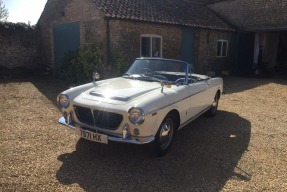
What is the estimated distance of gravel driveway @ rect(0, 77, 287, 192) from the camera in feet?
11.0

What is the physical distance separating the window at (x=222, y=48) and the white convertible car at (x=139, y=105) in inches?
439

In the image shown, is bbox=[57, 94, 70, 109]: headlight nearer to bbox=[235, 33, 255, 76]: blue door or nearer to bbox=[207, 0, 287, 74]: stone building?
bbox=[235, 33, 255, 76]: blue door

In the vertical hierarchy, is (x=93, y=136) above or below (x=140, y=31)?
below

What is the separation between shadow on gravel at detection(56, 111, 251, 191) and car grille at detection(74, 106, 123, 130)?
57 cm

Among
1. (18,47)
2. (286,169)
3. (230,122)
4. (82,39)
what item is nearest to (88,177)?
(286,169)

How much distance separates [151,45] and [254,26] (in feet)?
28.2

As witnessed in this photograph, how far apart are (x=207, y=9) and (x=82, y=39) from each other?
1034 centimetres

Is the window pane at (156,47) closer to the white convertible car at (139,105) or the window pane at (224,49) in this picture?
the window pane at (224,49)

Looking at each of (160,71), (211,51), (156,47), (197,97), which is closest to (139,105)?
(160,71)

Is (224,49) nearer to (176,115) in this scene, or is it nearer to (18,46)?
(18,46)

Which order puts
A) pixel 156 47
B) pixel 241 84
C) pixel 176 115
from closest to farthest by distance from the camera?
pixel 176 115, pixel 156 47, pixel 241 84

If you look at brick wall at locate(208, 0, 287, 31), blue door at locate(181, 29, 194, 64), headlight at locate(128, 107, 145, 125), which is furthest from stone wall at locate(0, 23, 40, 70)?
headlight at locate(128, 107, 145, 125)

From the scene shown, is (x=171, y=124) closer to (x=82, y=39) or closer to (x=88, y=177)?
(x=88, y=177)

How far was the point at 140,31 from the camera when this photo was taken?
10.7 metres
